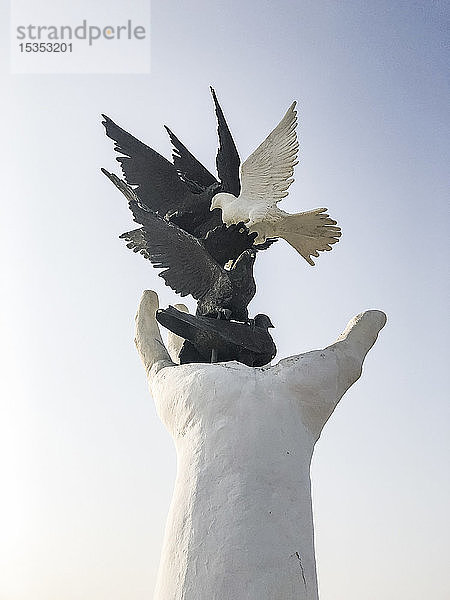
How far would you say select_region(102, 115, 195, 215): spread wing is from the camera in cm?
598

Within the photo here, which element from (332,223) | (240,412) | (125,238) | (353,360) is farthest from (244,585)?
(125,238)

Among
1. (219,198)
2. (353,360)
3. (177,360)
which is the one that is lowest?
(353,360)

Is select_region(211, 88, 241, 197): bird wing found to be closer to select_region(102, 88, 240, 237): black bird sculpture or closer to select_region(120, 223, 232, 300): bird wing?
select_region(102, 88, 240, 237): black bird sculpture

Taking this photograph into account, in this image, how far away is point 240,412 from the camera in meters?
4.59

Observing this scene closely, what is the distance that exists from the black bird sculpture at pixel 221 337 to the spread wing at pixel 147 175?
1.10m

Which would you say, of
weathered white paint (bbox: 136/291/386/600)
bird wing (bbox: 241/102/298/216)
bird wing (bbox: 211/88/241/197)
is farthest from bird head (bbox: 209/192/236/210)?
weathered white paint (bbox: 136/291/386/600)

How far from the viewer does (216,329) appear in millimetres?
5105

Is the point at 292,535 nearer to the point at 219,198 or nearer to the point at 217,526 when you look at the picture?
the point at 217,526

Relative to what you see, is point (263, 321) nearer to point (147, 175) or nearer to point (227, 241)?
point (227, 241)

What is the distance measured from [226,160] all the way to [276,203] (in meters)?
0.66

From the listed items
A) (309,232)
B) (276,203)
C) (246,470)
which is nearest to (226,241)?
(276,203)

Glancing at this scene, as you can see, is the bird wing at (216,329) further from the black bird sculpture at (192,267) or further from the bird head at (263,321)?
the black bird sculpture at (192,267)

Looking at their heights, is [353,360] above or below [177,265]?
below

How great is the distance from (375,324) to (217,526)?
169 centimetres
